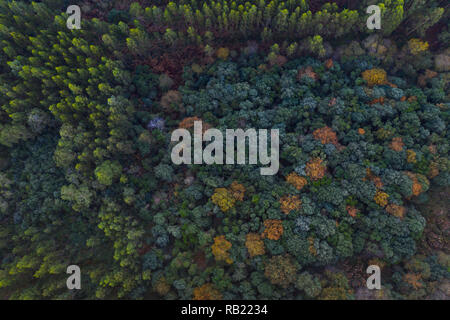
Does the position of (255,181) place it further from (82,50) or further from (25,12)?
(25,12)

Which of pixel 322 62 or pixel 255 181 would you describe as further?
pixel 322 62

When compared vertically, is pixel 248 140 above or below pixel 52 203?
above

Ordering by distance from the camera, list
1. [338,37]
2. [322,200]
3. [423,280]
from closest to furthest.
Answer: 1. [423,280]
2. [322,200]
3. [338,37]

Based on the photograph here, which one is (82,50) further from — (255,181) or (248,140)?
(255,181)
